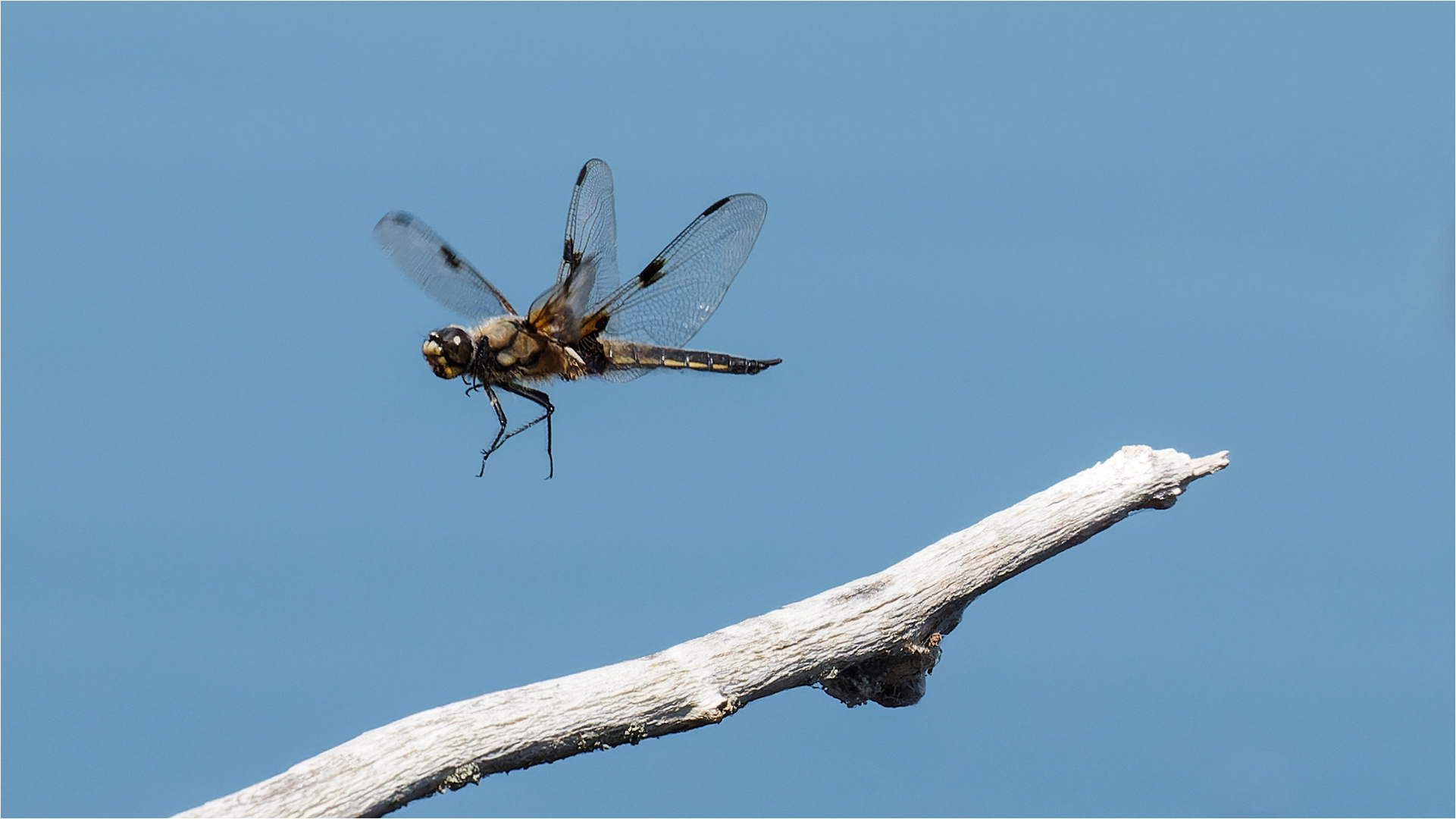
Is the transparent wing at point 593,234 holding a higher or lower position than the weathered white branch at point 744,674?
higher

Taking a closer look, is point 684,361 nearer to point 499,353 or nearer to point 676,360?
point 676,360

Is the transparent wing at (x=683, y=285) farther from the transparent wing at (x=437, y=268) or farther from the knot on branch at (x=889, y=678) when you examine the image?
the knot on branch at (x=889, y=678)

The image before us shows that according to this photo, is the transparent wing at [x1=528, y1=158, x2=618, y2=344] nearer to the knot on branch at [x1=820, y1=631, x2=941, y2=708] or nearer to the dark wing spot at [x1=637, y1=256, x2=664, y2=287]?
the dark wing spot at [x1=637, y1=256, x2=664, y2=287]

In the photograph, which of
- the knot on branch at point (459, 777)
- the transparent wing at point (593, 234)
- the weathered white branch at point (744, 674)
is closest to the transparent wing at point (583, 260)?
the transparent wing at point (593, 234)

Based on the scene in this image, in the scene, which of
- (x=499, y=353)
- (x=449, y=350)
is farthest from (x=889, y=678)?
(x=449, y=350)

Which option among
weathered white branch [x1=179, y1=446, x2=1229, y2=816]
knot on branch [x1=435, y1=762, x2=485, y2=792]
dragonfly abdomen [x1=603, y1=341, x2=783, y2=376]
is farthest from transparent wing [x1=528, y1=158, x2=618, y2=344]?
knot on branch [x1=435, y1=762, x2=485, y2=792]
